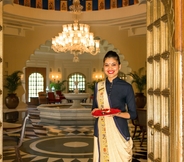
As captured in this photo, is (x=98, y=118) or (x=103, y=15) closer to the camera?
(x=98, y=118)

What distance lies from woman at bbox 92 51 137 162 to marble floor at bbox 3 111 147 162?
2.44m

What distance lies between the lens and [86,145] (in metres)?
5.65

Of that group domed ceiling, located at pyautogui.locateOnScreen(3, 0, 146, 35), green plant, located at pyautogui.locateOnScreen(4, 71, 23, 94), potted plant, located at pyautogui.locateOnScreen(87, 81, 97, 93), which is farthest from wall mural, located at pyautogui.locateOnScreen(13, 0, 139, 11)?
potted plant, located at pyautogui.locateOnScreen(87, 81, 97, 93)

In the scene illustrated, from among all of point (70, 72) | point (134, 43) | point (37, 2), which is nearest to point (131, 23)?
point (134, 43)

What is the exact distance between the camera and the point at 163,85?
2.03m

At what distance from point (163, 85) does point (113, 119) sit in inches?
20.4

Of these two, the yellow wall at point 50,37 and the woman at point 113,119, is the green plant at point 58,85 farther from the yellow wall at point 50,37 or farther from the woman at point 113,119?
the woman at point 113,119

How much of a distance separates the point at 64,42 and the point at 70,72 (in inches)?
405

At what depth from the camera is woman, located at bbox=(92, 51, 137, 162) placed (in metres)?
2.18

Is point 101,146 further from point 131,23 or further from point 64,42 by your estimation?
point 131,23

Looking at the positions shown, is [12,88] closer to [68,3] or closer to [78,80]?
[68,3]

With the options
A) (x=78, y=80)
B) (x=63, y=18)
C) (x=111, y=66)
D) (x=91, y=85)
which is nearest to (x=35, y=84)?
(x=78, y=80)

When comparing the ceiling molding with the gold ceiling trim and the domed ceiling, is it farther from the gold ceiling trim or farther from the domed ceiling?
the gold ceiling trim

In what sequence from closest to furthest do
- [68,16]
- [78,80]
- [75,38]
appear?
[75,38] < [68,16] < [78,80]
